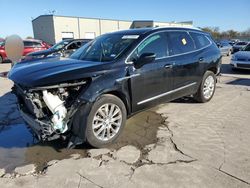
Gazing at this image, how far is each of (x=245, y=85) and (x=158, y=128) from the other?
528 centimetres

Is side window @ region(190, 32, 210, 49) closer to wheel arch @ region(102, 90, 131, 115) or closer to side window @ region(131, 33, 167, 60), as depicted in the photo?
side window @ region(131, 33, 167, 60)

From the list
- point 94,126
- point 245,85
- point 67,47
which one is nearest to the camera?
point 94,126

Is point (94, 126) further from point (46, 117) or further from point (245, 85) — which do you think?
point (245, 85)

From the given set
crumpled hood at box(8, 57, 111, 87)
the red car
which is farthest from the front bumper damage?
the red car

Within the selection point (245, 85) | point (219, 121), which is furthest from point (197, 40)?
point (245, 85)

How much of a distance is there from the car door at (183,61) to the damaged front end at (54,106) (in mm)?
2146

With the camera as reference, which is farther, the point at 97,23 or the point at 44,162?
the point at 97,23

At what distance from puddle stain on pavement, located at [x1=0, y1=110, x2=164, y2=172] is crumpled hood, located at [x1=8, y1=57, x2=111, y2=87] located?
111cm

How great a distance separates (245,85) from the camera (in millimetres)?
8727

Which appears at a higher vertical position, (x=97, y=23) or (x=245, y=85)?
(x=97, y=23)

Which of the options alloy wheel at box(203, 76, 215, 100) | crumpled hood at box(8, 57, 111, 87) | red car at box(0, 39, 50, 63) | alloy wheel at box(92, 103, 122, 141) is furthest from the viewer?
red car at box(0, 39, 50, 63)

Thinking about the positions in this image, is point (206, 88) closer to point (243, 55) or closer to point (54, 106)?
point (54, 106)

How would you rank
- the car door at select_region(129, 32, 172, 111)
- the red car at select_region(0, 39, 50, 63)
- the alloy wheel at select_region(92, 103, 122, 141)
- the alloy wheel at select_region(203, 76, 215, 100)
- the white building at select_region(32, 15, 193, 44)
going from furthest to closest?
the white building at select_region(32, 15, 193, 44), the red car at select_region(0, 39, 50, 63), the alloy wheel at select_region(203, 76, 215, 100), the car door at select_region(129, 32, 172, 111), the alloy wheel at select_region(92, 103, 122, 141)

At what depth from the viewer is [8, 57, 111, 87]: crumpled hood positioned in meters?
3.61
